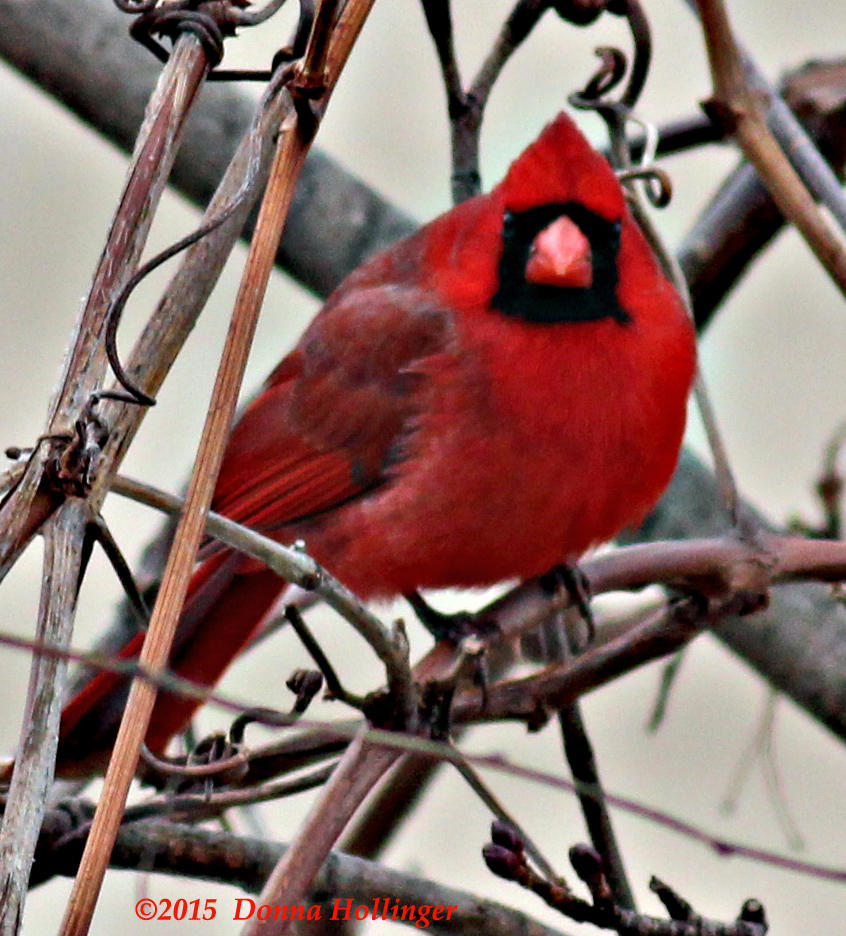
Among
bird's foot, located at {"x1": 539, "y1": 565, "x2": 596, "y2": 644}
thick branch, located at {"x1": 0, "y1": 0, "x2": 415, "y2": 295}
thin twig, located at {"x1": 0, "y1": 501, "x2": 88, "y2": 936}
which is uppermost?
thick branch, located at {"x1": 0, "y1": 0, "x2": 415, "y2": 295}

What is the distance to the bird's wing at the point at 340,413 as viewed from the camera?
1.97 meters

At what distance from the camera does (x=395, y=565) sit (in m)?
1.87

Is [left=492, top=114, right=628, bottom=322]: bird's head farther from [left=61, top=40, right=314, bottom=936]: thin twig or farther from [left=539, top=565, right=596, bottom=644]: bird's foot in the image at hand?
[left=61, top=40, right=314, bottom=936]: thin twig

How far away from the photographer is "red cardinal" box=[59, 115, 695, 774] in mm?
1788

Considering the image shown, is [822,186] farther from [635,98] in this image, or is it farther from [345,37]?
[345,37]

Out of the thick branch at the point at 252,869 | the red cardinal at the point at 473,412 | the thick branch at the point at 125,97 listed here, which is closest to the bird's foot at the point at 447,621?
the red cardinal at the point at 473,412

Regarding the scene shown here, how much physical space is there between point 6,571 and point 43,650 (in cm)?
8

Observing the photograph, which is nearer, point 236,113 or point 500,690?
point 500,690

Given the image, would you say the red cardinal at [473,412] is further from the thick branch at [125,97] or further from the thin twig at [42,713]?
the thin twig at [42,713]

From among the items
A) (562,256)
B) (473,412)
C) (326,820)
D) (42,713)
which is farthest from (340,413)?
(42,713)

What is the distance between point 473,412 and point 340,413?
9.8 inches

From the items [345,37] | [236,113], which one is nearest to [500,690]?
[345,37]

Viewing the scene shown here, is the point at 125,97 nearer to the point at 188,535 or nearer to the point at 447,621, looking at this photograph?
the point at 447,621

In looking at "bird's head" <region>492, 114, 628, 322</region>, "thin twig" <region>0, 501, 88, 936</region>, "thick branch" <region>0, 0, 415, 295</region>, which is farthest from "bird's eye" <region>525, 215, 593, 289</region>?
"thin twig" <region>0, 501, 88, 936</region>
